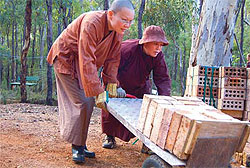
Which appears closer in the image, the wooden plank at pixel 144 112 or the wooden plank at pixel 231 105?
the wooden plank at pixel 144 112

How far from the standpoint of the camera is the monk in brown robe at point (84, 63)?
304 cm

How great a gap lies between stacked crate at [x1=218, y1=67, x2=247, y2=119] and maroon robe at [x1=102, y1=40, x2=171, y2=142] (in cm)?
74

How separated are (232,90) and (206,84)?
0.33 metres

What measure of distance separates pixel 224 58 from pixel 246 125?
280cm

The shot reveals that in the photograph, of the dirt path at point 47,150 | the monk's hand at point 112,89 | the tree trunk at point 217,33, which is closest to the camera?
the dirt path at point 47,150

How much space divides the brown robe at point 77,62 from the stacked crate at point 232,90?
55.0 inches

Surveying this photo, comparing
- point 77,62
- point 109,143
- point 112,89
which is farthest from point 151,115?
point 109,143

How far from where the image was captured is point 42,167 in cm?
305

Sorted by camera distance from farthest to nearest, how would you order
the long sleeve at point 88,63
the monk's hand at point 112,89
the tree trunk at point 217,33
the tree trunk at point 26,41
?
the tree trunk at point 26,41, the tree trunk at point 217,33, the monk's hand at point 112,89, the long sleeve at point 88,63

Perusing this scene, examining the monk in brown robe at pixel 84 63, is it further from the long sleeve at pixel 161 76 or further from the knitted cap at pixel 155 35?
the long sleeve at pixel 161 76

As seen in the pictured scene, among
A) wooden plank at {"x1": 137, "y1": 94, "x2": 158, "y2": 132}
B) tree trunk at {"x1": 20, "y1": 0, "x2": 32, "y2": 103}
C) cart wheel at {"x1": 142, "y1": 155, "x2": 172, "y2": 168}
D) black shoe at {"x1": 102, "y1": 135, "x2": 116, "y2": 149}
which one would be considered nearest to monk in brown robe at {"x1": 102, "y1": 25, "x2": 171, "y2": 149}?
black shoe at {"x1": 102, "y1": 135, "x2": 116, "y2": 149}

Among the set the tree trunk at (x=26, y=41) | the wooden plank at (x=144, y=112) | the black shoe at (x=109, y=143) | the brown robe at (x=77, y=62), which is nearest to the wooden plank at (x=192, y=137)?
the wooden plank at (x=144, y=112)

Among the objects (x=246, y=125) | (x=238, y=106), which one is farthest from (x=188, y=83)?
(x=246, y=125)

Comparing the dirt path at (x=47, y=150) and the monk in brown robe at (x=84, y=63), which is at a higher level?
the monk in brown robe at (x=84, y=63)
